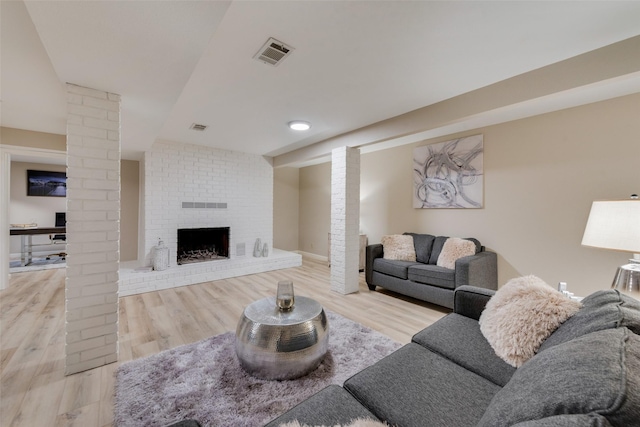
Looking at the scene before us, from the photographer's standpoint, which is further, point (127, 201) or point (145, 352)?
point (127, 201)

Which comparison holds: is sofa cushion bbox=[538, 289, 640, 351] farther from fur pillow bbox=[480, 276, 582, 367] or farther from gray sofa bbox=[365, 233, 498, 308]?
gray sofa bbox=[365, 233, 498, 308]

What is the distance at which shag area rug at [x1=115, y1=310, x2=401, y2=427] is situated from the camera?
5.07ft

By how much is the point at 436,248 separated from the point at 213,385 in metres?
3.18

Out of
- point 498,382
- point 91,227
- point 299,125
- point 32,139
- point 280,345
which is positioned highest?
point 299,125

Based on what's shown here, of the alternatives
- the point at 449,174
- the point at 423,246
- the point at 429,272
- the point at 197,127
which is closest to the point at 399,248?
the point at 423,246

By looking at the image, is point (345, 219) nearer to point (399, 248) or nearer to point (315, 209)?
point (399, 248)

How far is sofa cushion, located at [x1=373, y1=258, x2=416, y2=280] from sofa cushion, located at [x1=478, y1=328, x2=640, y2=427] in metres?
2.73

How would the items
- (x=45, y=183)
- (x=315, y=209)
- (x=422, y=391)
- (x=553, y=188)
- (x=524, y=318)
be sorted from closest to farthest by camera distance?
(x=422, y=391)
(x=524, y=318)
(x=553, y=188)
(x=45, y=183)
(x=315, y=209)

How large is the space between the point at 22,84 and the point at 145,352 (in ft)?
8.87

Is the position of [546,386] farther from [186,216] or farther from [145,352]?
[186,216]

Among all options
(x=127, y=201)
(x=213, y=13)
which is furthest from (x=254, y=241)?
(x=213, y=13)

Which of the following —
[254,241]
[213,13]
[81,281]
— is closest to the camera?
[213,13]

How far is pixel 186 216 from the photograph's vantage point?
15.1 feet

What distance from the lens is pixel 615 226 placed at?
1.56 metres
